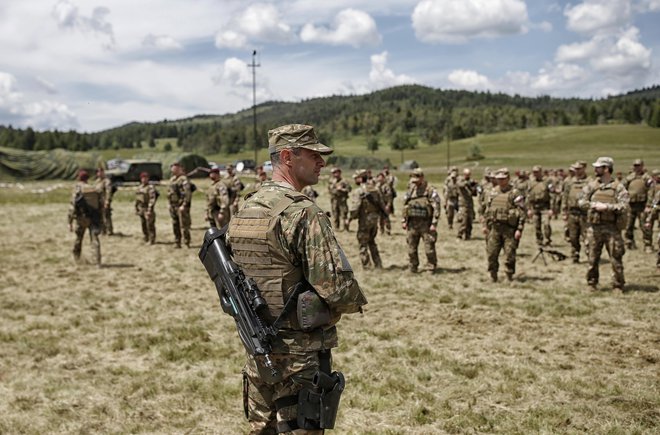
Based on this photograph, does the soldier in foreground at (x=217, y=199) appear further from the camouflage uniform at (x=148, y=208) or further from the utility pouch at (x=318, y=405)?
the utility pouch at (x=318, y=405)

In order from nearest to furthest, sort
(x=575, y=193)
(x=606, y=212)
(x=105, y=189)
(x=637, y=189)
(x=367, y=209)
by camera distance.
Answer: (x=606, y=212) < (x=367, y=209) < (x=575, y=193) < (x=637, y=189) < (x=105, y=189)

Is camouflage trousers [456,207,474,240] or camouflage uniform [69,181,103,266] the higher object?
camouflage uniform [69,181,103,266]

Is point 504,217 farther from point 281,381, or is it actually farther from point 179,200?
point 179,200

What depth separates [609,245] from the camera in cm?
1018

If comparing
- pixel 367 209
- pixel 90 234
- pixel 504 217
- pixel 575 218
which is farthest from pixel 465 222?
pixel 90 234

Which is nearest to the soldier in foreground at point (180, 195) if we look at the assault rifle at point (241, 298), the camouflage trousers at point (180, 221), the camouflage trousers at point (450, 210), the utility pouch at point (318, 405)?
the camouflage trousers at point (180, 221)

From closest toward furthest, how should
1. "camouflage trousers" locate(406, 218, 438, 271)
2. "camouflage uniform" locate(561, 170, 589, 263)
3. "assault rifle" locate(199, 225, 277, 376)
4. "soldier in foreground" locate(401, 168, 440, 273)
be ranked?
"assault rifle" locate(199, 225, 277, 376) → "soldier in foreground" locate(401, 168, 440, 273) → "camouflage trousers" locate(406, 218, 438, 271) → "camouflage uniform" locate(561, 170, 589, 263)

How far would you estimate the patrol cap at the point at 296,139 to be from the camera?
3.41m

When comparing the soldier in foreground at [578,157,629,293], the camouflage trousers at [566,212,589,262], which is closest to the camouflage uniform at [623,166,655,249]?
the camouflage trousers at [566,212,589,262]

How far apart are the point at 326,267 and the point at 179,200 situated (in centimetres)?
1383

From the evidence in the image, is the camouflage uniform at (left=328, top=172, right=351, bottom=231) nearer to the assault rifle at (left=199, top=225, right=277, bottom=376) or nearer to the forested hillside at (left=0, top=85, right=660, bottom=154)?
the assault rifle at (left=199, top=225, right=277, bottom=376)

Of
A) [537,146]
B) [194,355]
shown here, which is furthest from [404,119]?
[194,355]

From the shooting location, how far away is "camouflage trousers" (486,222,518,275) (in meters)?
11.0

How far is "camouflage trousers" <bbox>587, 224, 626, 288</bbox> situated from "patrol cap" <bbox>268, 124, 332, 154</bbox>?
8.32m
